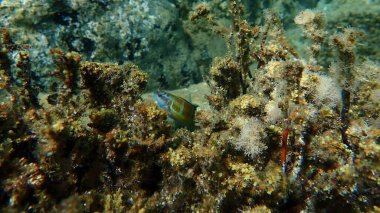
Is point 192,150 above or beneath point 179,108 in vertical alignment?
above

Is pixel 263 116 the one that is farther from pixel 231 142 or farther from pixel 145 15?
pixel 145 15

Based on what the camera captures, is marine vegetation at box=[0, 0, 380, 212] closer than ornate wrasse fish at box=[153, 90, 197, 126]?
Yes

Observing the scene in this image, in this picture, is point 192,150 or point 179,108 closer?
point 192,150

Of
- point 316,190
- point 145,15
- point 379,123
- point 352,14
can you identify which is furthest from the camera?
point 352,14

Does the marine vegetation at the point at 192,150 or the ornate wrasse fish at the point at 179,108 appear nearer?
the marine vegetation at the point at 192,150

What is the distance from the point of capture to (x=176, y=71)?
632 cm

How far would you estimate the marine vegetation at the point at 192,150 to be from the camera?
212cm

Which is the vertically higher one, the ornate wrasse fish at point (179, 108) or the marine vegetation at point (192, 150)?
the marine vegetation at point (192, 150)

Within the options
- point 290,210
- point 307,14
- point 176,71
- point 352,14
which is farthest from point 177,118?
point 352,14

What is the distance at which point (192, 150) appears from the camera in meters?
2.41

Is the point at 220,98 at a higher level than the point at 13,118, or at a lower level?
lower

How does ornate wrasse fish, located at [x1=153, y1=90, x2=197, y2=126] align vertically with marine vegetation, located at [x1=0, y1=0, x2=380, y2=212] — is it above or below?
below

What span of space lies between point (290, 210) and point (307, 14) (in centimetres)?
234

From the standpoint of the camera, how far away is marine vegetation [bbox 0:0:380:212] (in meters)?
2.12
